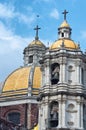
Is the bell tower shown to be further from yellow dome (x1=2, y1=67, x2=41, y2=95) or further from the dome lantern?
yellow dome (x1=2, y1=67, x2=41, y2=95)

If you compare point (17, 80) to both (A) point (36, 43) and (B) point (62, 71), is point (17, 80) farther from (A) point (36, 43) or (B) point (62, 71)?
(B) point (62, 71)

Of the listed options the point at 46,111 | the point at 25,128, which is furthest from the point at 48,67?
the point at 25,128

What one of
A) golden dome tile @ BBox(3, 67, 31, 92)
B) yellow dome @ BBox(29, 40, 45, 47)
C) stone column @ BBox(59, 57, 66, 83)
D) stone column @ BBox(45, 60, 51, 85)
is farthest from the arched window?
stone column @ BBox(59, 57, 66, 83)

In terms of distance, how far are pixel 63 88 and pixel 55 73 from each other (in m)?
2.07

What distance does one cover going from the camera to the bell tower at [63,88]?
50.2m

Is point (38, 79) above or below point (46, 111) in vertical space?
above

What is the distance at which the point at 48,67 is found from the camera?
52.4m

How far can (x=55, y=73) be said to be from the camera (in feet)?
171

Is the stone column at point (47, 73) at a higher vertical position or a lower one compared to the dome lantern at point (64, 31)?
lower

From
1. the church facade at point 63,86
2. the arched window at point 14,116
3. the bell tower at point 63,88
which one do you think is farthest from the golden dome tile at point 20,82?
the bell tower at point 63,88

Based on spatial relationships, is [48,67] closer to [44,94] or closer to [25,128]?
[44,94]

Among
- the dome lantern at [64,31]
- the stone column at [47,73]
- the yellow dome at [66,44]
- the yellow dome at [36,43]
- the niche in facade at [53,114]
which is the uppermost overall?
the yellow dome at [36,43]

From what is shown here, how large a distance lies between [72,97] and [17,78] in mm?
14078

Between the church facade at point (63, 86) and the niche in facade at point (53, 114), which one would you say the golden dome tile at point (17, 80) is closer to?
the church facade at point (63, 86)
